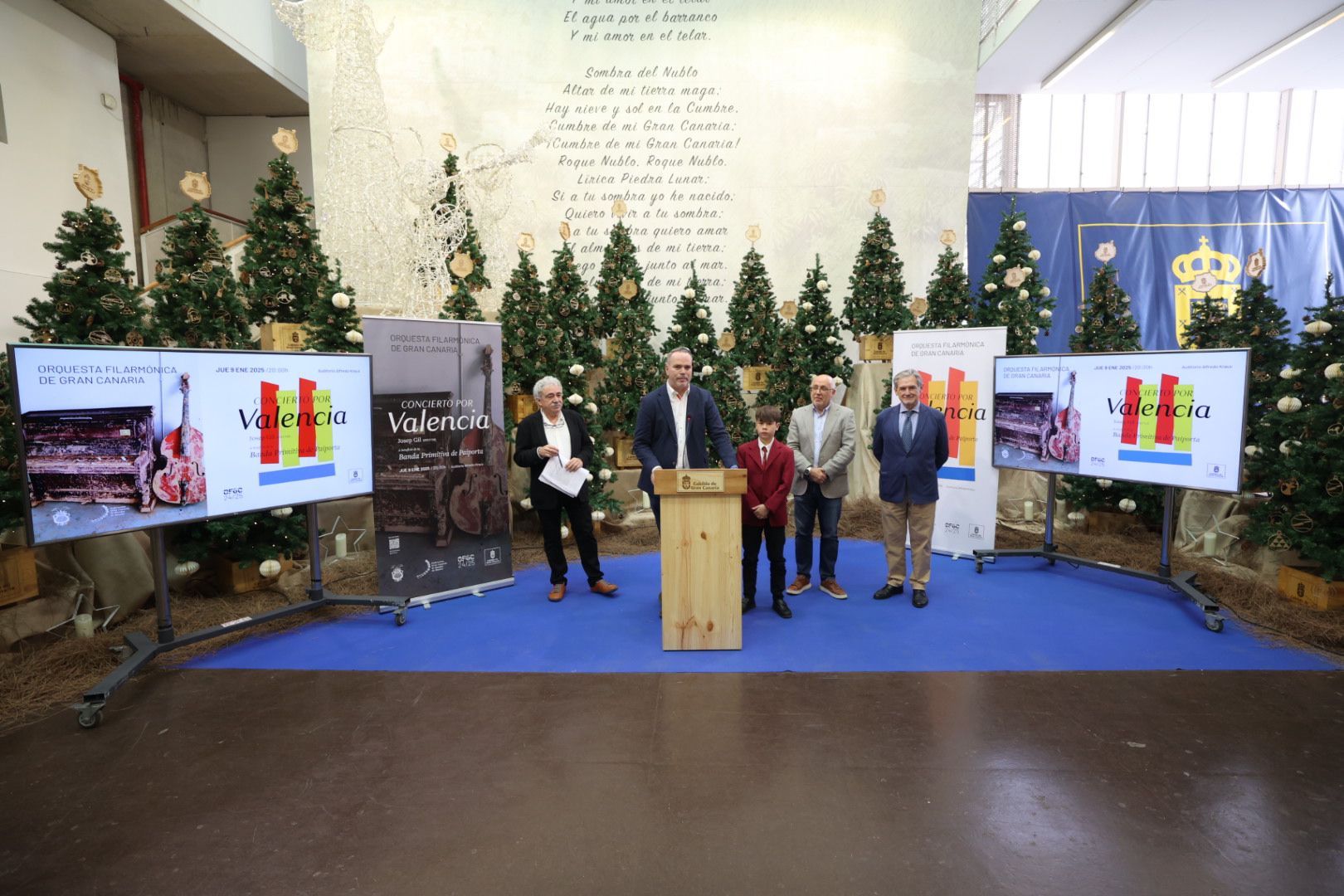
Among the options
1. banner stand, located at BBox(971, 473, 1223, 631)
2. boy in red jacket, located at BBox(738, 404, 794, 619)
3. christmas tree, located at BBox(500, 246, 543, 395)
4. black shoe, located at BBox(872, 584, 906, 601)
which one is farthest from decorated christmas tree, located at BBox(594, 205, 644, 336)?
banner stand, located at BBox(971, 473, 1223, 631)

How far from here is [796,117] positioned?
29.0 feet

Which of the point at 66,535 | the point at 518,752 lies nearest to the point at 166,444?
the point at 66,535

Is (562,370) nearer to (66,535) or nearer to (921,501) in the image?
(921,501)

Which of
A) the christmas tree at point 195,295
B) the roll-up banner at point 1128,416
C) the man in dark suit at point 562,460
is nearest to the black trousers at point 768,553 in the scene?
the man in dark suit at point 562,460

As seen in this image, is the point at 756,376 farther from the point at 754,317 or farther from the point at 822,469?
the point at 822,469

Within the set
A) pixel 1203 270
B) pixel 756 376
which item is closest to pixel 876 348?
pixel 756 376

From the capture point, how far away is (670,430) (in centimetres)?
450

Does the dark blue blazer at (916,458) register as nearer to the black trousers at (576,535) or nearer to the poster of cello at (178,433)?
the black trousers at (576,535)

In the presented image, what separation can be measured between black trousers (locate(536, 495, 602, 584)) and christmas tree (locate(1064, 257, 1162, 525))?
4694 mm

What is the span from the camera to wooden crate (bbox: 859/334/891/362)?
7531mm

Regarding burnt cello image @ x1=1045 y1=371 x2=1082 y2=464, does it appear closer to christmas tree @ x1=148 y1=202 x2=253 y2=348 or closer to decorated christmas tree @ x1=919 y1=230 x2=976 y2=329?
decorated christmas tree @ x1=919 y1=230 x2=976 y2=329

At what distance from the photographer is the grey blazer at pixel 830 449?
186 inches

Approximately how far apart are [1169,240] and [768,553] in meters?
9.05

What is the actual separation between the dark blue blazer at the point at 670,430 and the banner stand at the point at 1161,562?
2.74m
